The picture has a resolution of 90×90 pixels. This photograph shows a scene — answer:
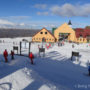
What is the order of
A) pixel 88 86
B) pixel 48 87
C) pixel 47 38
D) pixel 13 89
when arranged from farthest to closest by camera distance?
pixel 47 38 → pixel 88 86 → pixel 48 87 → pixel 13 89

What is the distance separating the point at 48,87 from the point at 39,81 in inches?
34.5

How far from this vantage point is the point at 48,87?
618cm

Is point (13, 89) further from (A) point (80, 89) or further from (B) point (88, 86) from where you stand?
(B) point (88, 86)

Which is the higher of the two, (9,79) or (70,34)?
(70,34)

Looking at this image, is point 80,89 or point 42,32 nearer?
point 80,89

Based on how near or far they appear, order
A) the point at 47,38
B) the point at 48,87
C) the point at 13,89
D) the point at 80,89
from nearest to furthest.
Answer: the point at 13,89
the point at 48,87
the point at 80,89
the point at 47,38

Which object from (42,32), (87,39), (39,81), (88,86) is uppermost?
(42,32)

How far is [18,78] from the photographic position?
7.00 meters

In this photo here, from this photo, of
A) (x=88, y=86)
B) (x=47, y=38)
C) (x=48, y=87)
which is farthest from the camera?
(x=47, y=38)

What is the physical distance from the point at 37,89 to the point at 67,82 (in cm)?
263

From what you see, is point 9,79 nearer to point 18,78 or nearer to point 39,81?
point 18,78

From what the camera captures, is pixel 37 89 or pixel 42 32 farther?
pixel 42 32

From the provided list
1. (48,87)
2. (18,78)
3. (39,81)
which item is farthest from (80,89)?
(18,78)

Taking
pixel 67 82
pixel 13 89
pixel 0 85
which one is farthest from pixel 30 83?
pixel 67 82
